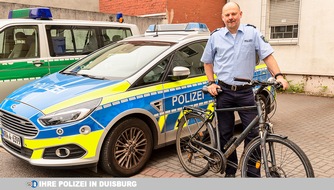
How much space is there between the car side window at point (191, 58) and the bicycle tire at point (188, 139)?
84cm

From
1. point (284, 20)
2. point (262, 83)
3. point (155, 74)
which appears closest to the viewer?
point (262, 83)

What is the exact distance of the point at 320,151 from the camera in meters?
4.82

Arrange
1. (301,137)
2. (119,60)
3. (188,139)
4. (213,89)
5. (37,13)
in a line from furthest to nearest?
(37,13) < (301,137) < (119,60) < (188,139) < (213,89)

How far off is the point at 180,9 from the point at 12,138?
368 inches

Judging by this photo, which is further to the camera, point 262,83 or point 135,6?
point 135,6

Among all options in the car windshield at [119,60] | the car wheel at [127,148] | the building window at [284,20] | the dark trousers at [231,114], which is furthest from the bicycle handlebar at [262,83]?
the building window at [284,20]

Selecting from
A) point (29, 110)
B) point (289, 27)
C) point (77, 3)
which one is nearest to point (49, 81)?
point (29, 110)

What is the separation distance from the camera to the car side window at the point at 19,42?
217 inches

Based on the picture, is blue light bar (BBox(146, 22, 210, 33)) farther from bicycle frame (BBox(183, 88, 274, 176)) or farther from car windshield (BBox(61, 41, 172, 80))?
bicycle frame (BBox(183, 88, 274, 176))

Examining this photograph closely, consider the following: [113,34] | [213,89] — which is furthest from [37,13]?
[213,89]

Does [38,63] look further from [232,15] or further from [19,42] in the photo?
[232,15]

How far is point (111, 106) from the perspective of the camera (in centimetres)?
356

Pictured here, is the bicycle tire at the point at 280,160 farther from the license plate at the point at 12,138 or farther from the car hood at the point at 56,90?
the license plate at the point at 12,138

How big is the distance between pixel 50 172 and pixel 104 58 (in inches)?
68.1
